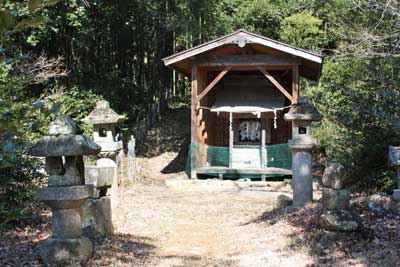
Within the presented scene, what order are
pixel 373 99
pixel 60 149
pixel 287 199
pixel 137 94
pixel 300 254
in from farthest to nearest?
pixel 137 94, pixel 287 199, pixel 373 99, pixel 300 254, pixel 60 149

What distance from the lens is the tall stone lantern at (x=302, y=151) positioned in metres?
10.3

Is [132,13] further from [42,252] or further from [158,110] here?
[42,252]

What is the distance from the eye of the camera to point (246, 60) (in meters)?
16.7

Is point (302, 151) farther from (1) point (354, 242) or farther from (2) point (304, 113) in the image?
(1) point (354, 242)

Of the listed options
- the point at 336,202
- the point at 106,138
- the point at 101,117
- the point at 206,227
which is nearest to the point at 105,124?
the point at 101,117

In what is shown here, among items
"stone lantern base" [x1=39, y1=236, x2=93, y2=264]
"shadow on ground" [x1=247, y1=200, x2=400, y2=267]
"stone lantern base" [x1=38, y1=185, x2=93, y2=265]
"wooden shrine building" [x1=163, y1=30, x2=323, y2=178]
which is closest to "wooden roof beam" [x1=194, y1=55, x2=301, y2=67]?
"wooden shrine building" [x1=163, y1=30, x2=323, y2=178]

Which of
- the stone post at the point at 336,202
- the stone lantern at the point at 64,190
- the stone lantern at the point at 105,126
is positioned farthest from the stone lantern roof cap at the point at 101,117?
the stone post at the point at 336,202

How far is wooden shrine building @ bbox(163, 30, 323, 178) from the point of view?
16328 mm

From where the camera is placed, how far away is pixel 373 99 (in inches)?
419

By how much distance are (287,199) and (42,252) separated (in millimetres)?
6616

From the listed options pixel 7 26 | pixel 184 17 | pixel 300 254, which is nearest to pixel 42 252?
pixel 300 254

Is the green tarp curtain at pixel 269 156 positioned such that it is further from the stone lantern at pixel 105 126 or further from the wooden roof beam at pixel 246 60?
the stone lantern at pixel 105 126

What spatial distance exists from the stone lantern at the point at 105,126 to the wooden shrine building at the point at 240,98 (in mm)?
5049

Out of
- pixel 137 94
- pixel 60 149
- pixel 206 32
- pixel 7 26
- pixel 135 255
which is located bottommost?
pixel 135 255
